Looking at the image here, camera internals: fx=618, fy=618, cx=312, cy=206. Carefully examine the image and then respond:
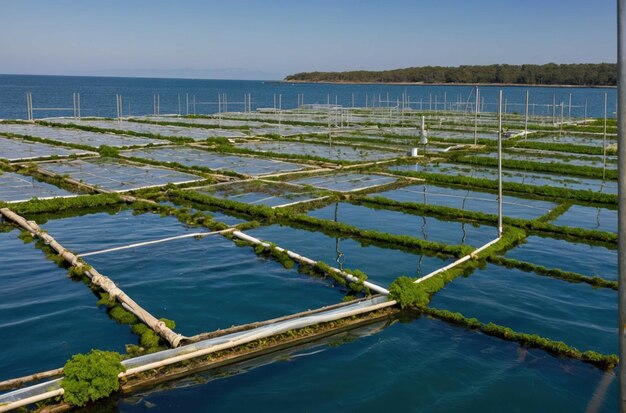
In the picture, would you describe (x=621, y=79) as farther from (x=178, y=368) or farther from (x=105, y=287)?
(x=105, y=287)

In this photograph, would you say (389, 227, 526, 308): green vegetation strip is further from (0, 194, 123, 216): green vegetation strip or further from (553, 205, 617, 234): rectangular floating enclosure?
(0, 194, 123, 216): green vegetation strip

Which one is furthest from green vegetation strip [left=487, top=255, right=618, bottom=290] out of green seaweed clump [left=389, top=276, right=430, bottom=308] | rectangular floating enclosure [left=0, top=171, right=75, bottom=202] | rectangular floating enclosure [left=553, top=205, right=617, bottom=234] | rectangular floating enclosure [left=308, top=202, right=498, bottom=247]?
rectangular floating enclosure [left=0, top=171, right=75, bottom=202]

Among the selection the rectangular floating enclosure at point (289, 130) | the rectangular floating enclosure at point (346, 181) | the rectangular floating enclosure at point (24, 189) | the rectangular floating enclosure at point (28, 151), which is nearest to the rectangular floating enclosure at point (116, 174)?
the rectangular floating enclosure at point (24, 189)

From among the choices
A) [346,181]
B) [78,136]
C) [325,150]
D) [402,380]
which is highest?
[78,136]

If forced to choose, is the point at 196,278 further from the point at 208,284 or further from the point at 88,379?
the point at 88,379

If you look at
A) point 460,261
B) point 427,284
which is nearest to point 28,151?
point 460,261
